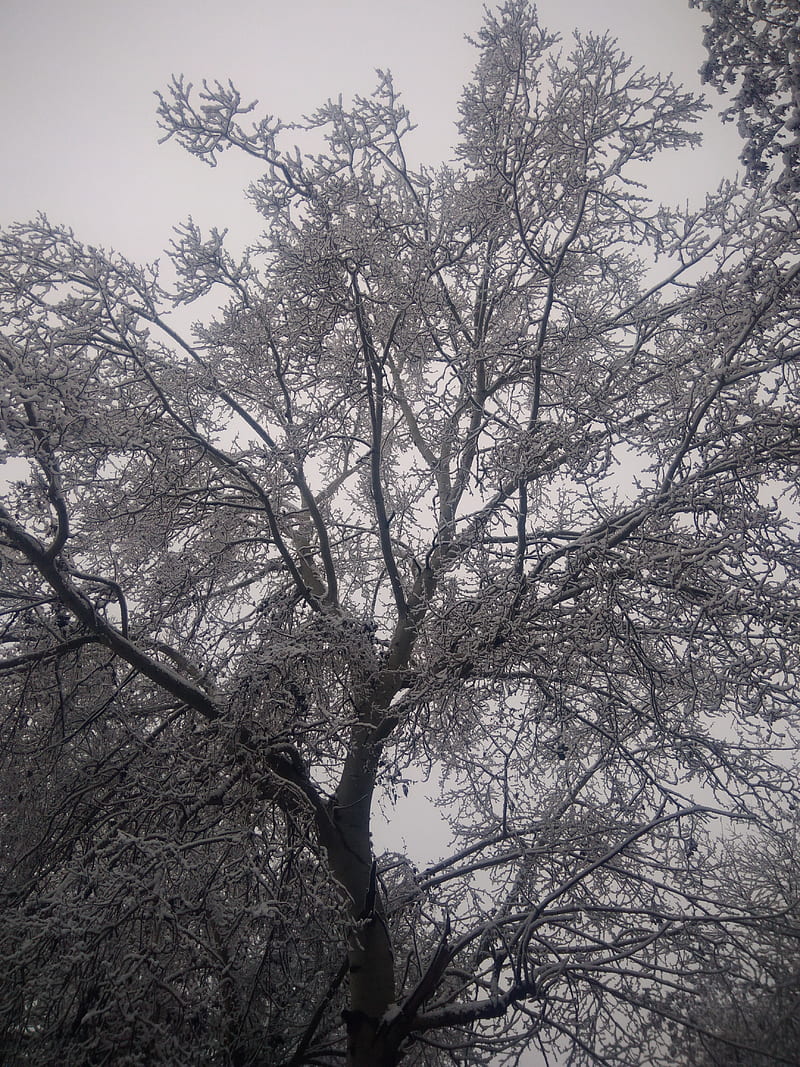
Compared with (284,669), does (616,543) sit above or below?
above

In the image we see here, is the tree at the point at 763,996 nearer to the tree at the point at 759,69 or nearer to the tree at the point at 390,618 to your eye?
the tree at the point at 390,618

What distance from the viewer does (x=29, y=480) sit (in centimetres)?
387

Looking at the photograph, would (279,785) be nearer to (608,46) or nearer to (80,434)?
(80,434)

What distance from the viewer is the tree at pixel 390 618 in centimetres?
337

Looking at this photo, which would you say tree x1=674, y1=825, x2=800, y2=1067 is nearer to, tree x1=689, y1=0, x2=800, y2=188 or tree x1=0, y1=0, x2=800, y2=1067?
tree x1=0, y1=0, x2=800, y2=1067

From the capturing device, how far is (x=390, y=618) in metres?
6.05

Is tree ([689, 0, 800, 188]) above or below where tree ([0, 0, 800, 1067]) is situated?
above

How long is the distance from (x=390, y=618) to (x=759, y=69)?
15.5 ft

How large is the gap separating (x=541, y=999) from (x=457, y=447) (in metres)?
4.05

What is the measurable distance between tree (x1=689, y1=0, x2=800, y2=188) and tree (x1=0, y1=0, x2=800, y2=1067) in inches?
14.5

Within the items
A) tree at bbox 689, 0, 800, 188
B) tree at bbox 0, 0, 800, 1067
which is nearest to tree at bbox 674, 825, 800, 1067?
tree at bbox 0, 0, 800, 1067

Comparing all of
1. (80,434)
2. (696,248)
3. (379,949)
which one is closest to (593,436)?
(696,248)

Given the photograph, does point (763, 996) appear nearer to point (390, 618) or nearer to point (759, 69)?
point (390, 618)

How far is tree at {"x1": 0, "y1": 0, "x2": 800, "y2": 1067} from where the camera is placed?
3.37 metres
